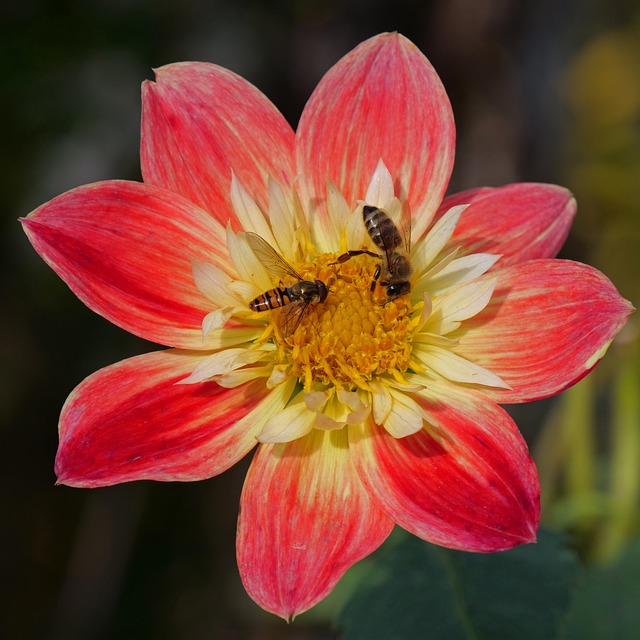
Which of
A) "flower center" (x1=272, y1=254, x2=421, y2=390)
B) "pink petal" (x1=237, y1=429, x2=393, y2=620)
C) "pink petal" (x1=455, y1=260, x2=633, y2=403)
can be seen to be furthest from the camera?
"flower center" (x1=272, y1=254, x2=421, y2=390)

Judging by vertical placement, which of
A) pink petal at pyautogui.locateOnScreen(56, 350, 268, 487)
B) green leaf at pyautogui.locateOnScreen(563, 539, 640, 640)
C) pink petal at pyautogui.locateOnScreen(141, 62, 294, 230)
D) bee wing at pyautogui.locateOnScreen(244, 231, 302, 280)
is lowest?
green leaf at pyautogui.locateOnScreen(563, 539, 640, 640)

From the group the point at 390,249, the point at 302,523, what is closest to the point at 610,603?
the point at 302,523

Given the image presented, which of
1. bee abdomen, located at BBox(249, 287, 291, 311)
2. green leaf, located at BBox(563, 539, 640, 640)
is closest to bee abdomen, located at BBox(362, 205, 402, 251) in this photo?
bee abdomen, located at BBox(249, 287, 291, 311)

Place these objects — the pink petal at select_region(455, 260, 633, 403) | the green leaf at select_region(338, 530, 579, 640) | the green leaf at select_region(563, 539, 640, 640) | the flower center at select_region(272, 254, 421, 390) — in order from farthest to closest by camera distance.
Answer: the green leaf at select_region(563, 539, 640, 640) < the flower center at select_region(272, 254, 421, 390) < the green leaf at select_region(338, 530, 579, 640) < the pink petal at select_region(455, 260, 633, 403)

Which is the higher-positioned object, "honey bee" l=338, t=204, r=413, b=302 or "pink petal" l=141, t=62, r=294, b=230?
"pink petal" l=141, t=62, r=294, b=230

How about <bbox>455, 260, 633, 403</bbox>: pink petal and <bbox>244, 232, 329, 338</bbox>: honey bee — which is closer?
<bbox>455, 260, 633, 403</bbox>: pink petal

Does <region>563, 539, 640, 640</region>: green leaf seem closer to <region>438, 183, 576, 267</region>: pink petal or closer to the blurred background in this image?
the blurred background

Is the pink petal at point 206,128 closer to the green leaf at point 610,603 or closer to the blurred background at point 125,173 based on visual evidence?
the blurred background at point 125,173

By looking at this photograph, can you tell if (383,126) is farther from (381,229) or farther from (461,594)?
(461,594)
